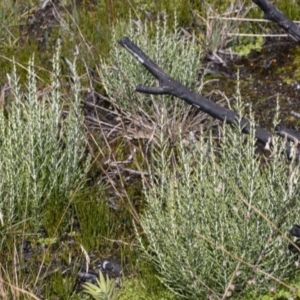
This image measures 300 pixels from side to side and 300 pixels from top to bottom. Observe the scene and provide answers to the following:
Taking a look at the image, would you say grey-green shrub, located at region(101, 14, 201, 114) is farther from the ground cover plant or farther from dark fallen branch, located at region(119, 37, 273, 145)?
dark fallen branch, located at region(119, 37, 273, 145)

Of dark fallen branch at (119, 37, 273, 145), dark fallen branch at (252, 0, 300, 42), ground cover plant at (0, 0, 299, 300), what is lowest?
ground cover plant at (0, 0, 299, 300)

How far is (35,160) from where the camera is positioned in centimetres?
338

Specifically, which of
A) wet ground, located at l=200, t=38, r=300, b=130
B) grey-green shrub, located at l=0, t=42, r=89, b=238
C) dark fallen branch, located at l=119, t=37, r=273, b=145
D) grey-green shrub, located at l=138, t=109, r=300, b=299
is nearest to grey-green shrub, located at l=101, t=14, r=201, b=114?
wet ground, located at l=200, t=38, r=300, b=130

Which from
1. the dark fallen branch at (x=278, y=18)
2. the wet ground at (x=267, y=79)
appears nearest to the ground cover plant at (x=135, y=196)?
the wet ground at (x=267, y=79)

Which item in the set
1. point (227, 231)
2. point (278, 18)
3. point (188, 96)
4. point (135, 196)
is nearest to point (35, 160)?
point (135, 196)

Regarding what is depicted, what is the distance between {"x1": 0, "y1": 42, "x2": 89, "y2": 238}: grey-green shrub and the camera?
3.20 meters

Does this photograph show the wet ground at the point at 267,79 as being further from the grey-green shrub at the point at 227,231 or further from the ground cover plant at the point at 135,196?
the grey-green shrub at the point at 227,231

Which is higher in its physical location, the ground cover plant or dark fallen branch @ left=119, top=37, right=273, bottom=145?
→ dark fallen branch @ left=119, top=37, right=273, bottom=145

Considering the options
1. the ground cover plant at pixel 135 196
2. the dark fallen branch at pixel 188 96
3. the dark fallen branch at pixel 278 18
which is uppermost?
the dark fallen branch at pixel 278 18

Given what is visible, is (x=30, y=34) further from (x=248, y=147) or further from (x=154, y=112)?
(x=248, y=147)

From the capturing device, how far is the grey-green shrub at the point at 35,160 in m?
3.20

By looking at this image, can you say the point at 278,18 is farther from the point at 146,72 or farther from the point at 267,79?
the point at 267,79

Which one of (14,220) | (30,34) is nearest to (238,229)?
(14,220)

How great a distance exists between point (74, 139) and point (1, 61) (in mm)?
1436
